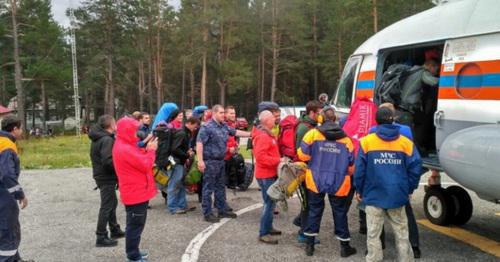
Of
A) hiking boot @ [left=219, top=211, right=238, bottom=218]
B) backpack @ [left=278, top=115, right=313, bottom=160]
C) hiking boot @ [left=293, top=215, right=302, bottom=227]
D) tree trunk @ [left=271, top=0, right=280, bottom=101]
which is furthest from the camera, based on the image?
tree trunk @ [left=271, top=0, right=280, bottom=101]

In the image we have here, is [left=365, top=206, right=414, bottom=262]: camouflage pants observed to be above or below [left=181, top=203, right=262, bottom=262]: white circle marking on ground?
above

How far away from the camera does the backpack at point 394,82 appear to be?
5.92 meters

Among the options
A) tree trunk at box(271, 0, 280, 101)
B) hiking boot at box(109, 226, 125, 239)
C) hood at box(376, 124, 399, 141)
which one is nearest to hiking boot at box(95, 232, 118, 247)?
hiking boot at box(109, 226, 125, 239)

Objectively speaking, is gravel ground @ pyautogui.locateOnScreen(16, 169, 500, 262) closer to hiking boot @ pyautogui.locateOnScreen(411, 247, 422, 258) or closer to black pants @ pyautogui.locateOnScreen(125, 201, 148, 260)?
hiking boot @ pyautogui.locateOnScreen(411, 247, 422, 258)

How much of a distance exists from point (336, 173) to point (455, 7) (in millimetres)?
2623

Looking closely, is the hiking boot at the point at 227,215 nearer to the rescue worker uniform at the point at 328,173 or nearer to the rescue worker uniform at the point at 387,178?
the rescue worker uniform at the point at 328,173

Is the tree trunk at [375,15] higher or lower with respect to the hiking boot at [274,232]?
higher

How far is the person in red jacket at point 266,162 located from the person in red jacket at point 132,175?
1506mm

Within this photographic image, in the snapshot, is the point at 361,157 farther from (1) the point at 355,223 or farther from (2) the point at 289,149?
(1) the point at 355,223

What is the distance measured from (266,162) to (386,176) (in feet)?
5.63

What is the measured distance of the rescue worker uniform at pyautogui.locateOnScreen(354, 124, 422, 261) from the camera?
4.30 meters

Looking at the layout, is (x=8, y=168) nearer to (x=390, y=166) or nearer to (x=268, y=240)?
(x=268, y=240)

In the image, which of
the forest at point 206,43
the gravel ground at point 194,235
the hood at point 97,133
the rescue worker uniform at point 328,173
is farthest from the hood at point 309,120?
the forest at point 206,43

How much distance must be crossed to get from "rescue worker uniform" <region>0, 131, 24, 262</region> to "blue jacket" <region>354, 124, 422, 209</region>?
12.1 ft
